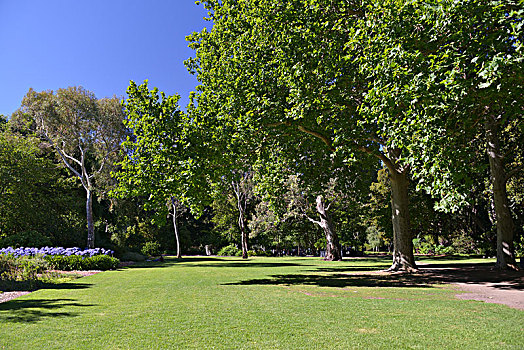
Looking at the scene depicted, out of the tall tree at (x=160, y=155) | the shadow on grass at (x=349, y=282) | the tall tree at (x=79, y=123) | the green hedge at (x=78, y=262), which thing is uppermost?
the tall tree at (x=79, y=123)

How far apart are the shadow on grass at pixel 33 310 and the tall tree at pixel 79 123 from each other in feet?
70.7

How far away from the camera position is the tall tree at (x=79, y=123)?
29766mm

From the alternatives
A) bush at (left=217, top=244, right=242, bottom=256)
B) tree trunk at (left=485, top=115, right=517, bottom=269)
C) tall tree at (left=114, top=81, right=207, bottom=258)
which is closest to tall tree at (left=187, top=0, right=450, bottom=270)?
tall tree at (left=114, top=81, right=207, bottom=258)

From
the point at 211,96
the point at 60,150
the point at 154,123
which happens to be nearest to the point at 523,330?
the point at 154,123

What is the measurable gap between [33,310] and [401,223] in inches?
558

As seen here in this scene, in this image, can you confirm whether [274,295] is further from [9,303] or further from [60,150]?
[60,150]

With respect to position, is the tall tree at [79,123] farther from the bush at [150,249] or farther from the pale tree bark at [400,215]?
the pale tree bark at [400,215]

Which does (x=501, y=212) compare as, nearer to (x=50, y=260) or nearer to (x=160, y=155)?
(x=160, y=155)

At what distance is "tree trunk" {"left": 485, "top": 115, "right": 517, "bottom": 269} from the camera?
1514cm

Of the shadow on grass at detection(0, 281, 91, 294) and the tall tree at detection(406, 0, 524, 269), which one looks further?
the shadow on grass at detection(0, 281, 91, 294)

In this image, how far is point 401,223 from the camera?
15.7 meters

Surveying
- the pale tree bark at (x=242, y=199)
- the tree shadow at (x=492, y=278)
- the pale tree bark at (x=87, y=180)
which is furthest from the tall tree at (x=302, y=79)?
the pale tree bark at (x=242, y=199)

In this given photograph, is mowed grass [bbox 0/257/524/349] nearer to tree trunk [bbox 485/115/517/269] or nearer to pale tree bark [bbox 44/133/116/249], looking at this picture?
tree trunk [bbox 485/115/517/269]

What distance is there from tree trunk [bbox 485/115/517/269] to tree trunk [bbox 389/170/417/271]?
12.6 ft
